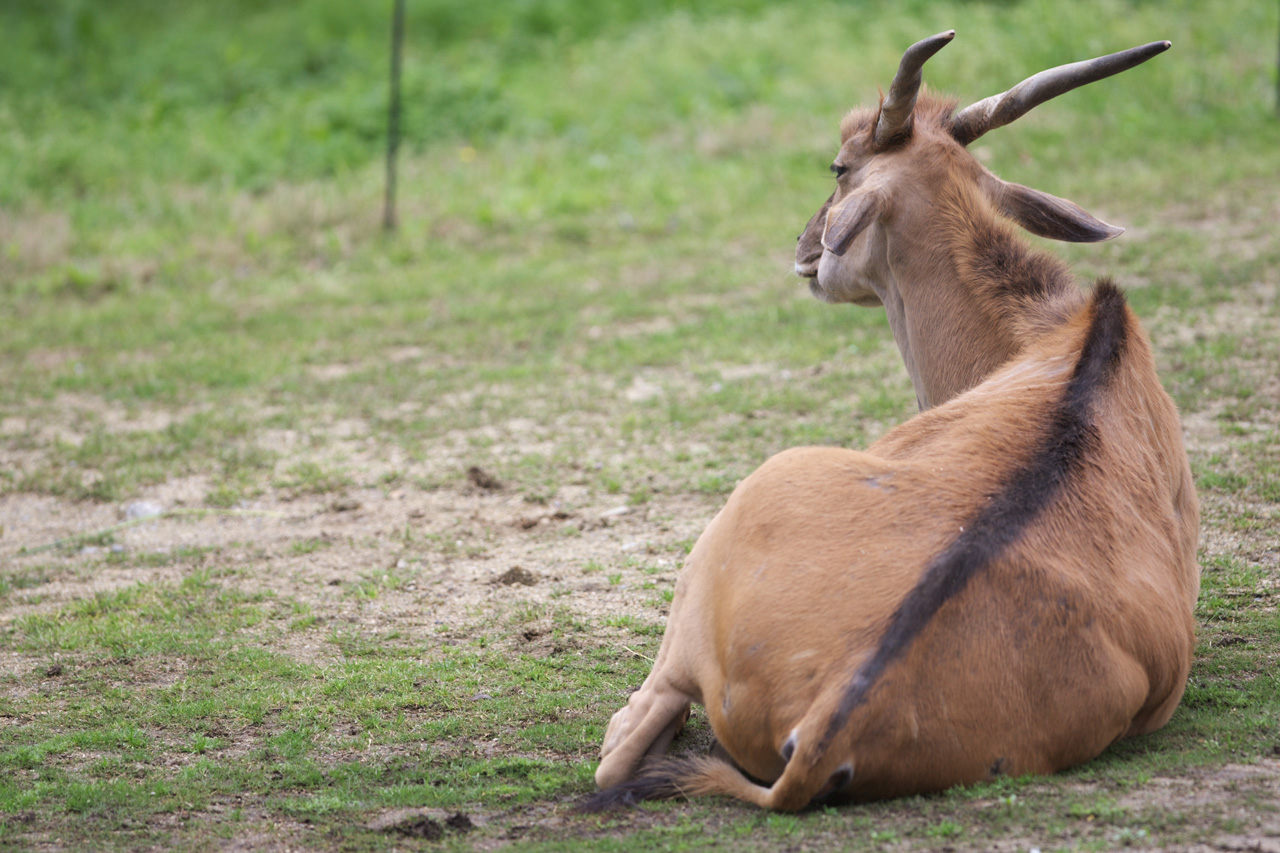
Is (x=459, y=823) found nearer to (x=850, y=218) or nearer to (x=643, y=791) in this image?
(x=643, y=791)

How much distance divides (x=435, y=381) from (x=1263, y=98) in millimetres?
8383

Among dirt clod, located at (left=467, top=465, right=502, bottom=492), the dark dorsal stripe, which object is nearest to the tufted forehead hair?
the dark dorsal stripe

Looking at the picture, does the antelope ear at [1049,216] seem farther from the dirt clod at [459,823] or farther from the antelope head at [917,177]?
the dirt clod at [459,823]

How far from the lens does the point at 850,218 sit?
4.84 meters

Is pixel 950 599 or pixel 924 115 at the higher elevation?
pixel 924 115

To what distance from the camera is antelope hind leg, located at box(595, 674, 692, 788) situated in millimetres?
3846

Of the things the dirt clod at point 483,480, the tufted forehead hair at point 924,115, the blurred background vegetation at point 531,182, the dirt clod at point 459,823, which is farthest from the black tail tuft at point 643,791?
the blurred background vegetation at point 531,182

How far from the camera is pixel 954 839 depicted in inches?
125

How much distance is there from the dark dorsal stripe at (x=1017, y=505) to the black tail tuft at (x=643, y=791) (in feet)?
2.02

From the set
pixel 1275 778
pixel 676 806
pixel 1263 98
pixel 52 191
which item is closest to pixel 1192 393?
A: pixel 1275 778

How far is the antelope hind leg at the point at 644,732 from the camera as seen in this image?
3.85m

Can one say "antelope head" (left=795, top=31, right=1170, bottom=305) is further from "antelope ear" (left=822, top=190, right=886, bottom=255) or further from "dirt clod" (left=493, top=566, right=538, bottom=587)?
"dirt clod" (left=493, top=566, right=538, bottom=587)

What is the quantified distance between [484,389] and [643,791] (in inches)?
203

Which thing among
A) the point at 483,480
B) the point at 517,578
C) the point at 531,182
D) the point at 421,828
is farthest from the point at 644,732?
the point at 531,182
